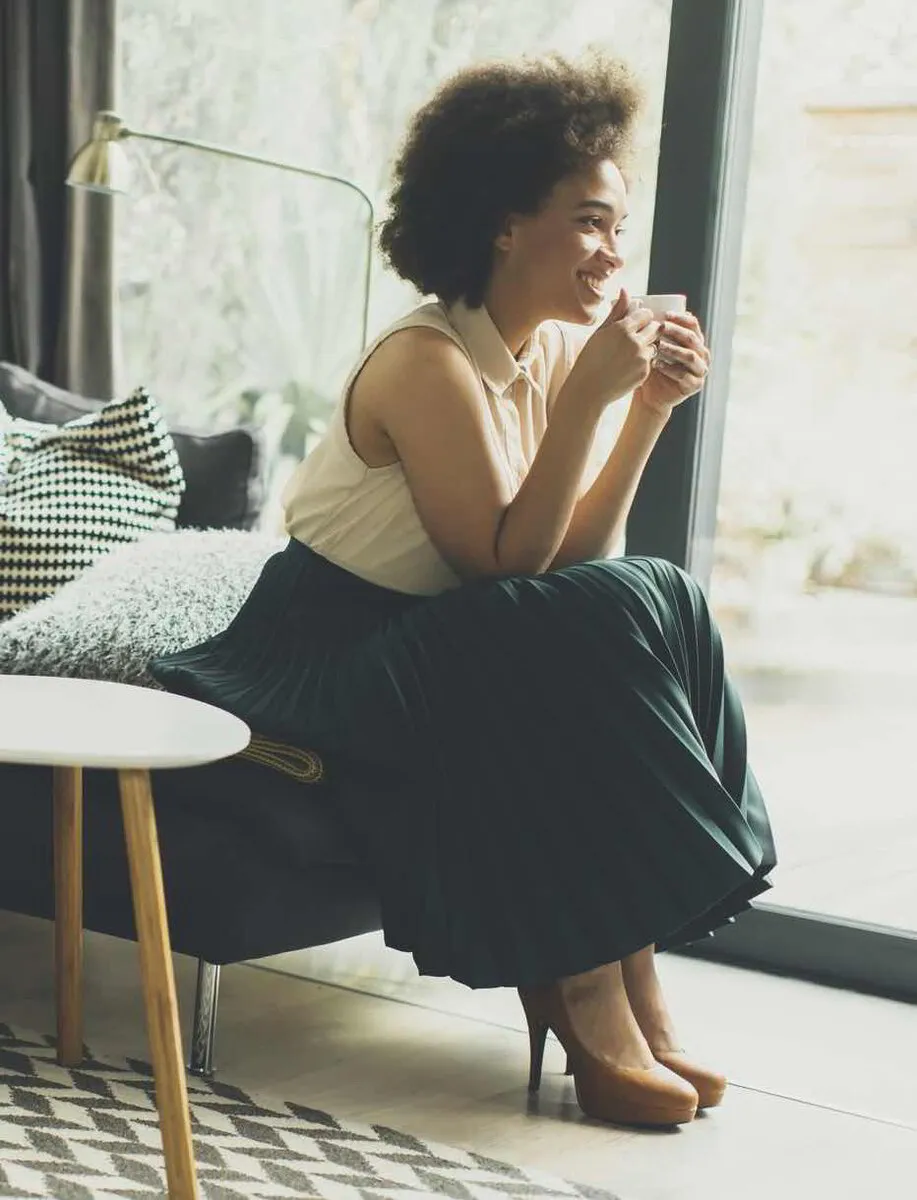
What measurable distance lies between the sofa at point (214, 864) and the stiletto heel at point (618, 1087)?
0.28 meters

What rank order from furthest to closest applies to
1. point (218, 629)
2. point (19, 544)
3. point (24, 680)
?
1. point (19, 544)
2. point (218, 629)
3. point (24, 680)

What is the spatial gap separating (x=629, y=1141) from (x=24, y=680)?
85 centimetres

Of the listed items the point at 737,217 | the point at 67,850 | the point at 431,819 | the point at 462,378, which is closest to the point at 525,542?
the point at 462,378

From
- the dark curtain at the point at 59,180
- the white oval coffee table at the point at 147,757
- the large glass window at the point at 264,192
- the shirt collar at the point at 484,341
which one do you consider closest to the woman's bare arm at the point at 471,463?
the shirt collar at the point at 484,341

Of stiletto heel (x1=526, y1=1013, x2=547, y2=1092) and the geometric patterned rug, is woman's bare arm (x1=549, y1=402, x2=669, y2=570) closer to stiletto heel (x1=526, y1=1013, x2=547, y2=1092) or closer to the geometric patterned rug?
stiletto heel (x1=526, y1=1013, x2=547, y2=1092)

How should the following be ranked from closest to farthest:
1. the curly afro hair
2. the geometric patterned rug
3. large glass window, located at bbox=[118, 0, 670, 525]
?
the geometric patterned rug
the curly afro hair
large glass window, located at bbox=[118, 0, 670, 525]

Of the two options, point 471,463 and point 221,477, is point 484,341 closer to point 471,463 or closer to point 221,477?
point 471,463

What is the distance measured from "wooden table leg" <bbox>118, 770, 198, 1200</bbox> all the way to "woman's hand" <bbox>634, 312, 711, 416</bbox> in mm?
927

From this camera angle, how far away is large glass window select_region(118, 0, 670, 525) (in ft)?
10.5

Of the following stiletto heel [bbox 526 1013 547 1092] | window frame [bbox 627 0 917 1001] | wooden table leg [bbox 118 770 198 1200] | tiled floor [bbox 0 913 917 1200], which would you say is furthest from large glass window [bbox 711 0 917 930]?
wooden table leg [bbox 118 770 198 1200]

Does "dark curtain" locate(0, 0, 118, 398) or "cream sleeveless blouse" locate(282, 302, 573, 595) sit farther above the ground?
"dark curtain" locate(0, 0, 118, 398)

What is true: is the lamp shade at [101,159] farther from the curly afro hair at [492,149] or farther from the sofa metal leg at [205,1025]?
Answer: the sofa metal leg at [205,1025]

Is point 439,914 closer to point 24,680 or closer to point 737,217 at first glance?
point 24,680

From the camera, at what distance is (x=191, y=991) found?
7.63ft
